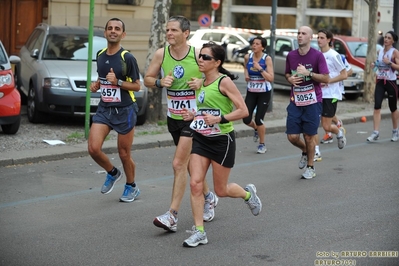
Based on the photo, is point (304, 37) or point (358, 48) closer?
point (304, 37)

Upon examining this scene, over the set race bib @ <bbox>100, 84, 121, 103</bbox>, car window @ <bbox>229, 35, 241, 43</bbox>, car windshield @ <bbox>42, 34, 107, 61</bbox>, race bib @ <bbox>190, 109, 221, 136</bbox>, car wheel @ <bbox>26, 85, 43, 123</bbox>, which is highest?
car window @ <bbox>229, 35, 241, 43</bbox>

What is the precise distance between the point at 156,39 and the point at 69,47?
166 centimetres

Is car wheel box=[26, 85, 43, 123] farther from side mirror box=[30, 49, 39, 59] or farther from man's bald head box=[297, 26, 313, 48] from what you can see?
man's bald head box=[297, 26, 313, 48]

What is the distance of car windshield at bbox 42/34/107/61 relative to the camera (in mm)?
15432

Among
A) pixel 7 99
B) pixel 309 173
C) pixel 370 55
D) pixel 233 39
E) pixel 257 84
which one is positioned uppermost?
pixel 233 39

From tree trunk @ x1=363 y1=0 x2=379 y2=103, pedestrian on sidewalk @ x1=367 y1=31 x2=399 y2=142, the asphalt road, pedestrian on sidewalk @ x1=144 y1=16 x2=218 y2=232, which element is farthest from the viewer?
tree trunk @ x1=363 y1=0 x2=379 y2=103

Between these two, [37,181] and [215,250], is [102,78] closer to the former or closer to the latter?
[37,181]

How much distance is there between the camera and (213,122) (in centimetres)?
724

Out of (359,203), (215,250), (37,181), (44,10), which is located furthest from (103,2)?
(215,250)

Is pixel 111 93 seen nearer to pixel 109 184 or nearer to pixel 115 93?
pixel 115 93

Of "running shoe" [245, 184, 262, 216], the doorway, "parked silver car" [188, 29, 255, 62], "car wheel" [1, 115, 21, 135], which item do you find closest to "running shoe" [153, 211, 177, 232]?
"running shoe" [245, 184, 262, 216]

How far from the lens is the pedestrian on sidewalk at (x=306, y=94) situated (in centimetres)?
1069

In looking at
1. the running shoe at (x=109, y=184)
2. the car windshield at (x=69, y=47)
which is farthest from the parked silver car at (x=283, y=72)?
the running shoe at (x=109, y=184)

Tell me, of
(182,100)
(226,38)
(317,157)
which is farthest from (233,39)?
(182,100)
